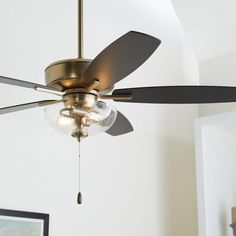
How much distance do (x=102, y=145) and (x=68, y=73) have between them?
143 centimetres

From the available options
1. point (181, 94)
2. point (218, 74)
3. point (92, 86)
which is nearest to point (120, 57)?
point (92, 86)

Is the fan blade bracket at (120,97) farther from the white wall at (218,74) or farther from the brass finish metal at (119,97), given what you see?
the white wall at (218,74)

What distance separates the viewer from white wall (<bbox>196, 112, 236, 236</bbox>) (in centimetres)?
315

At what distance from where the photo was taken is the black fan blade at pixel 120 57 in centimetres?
134

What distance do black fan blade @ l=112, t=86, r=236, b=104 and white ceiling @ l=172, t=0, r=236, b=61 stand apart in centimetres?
181

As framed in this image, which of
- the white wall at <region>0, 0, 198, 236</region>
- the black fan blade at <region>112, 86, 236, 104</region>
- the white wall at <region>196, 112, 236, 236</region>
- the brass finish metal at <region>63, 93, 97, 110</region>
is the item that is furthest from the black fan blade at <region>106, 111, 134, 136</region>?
the white wall at <region>196, 112, 236, 236</region>

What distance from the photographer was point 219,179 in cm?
335

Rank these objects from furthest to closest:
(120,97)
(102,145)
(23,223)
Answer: (102,145) → (23,223) → (120,97)

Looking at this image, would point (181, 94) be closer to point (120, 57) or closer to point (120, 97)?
point (120, 97)

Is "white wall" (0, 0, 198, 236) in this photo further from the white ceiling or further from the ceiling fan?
the ceiling fan

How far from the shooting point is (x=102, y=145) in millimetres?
2943

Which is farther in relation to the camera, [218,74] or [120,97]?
[218,74]

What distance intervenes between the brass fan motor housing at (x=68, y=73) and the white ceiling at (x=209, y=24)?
80.2 inches

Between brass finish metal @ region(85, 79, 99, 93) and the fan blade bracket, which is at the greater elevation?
the fan blade bracket
